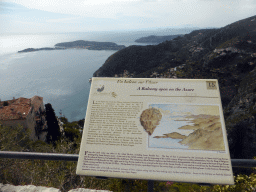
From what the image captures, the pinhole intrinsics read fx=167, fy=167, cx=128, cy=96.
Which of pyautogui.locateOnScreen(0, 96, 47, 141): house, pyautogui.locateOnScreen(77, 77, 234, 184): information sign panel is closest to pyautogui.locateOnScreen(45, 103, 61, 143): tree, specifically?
pyautogui.locateOnScreen(0, 96, 47, 141): house

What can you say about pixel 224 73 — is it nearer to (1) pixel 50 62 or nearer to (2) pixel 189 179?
(2) pixel 189 179

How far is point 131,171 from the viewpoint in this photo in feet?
5.50

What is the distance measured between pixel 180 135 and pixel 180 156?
21 centimetres

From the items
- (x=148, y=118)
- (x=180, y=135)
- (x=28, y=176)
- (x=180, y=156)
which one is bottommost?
(x=28, y=176)

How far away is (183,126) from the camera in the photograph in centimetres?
183

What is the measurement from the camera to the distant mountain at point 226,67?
1922 centimetres

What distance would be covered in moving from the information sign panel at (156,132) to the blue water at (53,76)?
219ft

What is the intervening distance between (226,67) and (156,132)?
53320 mm

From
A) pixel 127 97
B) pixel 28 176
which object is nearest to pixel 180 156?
pixel 127 97

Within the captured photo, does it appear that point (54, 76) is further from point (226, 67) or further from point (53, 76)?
point (226, 67)

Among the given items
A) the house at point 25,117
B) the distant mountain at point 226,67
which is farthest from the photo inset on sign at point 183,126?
the house at point 25,117

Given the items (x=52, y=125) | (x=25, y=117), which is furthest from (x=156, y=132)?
(x=52, y=125)

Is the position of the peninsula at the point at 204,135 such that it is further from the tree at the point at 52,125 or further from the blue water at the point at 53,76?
the blue water at the point at 53,76

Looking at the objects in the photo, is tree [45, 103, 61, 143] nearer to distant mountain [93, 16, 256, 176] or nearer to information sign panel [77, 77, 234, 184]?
distant mountain [93, 16, 256, 176]
